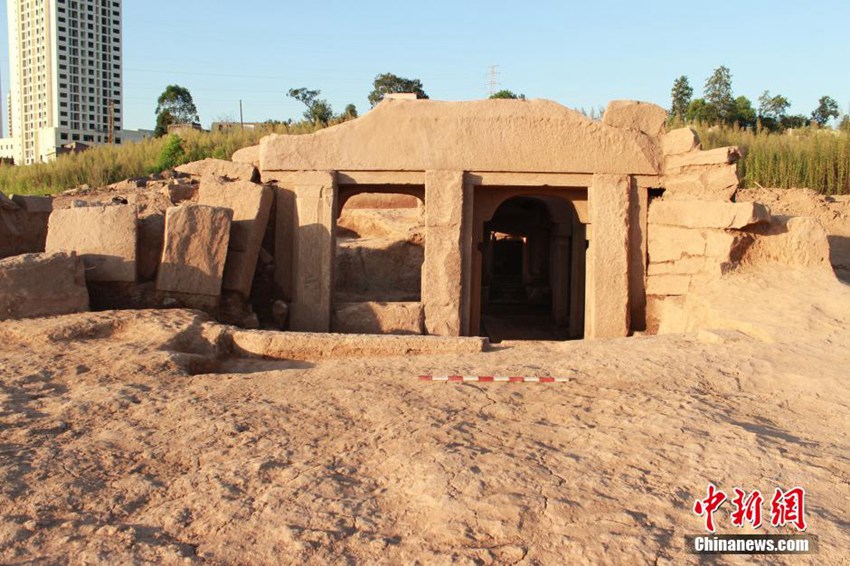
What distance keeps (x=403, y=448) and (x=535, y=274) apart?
1193 centimetres

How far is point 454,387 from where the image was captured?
184 inches

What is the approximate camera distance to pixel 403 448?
3465 mm

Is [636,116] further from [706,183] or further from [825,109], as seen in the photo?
[825,109]

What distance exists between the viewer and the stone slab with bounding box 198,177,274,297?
24.8ft

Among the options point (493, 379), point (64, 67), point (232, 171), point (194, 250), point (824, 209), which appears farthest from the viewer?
point (64, 67)

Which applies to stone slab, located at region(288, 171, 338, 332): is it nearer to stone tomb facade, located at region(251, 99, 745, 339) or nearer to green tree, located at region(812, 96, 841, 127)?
stone tomb facade, located at region(251, 99, 745, 339)

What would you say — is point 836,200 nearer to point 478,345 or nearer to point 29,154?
point 478,345

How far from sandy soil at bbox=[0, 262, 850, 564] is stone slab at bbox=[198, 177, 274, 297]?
1819 mm

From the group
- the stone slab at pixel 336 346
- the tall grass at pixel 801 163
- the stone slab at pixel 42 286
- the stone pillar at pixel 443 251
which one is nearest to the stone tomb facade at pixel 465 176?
the stone pillar at pixel 443 251

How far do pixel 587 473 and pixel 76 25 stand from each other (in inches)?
2596

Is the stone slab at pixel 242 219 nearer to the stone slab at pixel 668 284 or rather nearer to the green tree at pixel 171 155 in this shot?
the stone slab at pixel 668 284

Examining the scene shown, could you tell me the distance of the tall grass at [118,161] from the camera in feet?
47.6

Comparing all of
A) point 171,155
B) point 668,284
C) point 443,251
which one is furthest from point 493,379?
point 171,155

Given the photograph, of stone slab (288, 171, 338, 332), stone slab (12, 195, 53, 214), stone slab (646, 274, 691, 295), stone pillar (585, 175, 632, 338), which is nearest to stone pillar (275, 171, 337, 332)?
stone slab (288, 171, 338, 332)
